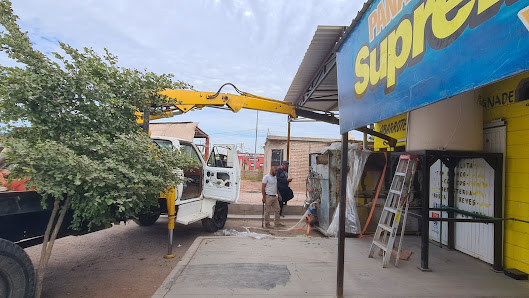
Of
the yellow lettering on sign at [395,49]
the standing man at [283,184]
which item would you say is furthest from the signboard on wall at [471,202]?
the standing man at [283,184]

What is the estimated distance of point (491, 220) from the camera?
14.0 ft

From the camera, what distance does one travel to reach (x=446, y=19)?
1964 mm

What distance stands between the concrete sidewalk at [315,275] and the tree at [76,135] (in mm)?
1356

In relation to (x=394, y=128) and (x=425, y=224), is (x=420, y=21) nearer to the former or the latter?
(x=425, y=224)

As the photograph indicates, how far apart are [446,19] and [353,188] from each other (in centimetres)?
493

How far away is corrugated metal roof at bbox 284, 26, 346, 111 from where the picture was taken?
16.5ft

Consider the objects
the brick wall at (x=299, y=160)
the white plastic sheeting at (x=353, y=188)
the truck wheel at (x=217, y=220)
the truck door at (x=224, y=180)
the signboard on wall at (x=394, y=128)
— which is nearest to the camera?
the white plastic sheeting at (x=353, y=188)

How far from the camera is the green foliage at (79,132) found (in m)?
2.91

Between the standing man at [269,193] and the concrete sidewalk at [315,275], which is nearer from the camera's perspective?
the concrete sidewalk at [315,275]

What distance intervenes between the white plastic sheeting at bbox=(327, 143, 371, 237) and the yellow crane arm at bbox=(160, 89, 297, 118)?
126 inches

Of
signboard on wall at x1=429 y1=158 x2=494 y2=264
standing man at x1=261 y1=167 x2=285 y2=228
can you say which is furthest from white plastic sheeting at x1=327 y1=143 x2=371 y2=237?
standing man at x1=261 y1=167 x2=285 y2=228

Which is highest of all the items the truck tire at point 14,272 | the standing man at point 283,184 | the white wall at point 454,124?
the white wall at point 454,124

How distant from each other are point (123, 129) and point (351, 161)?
467 centimetres

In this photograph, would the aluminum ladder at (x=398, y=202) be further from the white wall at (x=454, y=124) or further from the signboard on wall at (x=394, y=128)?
the signboard on wall at (x=394, y=128)
